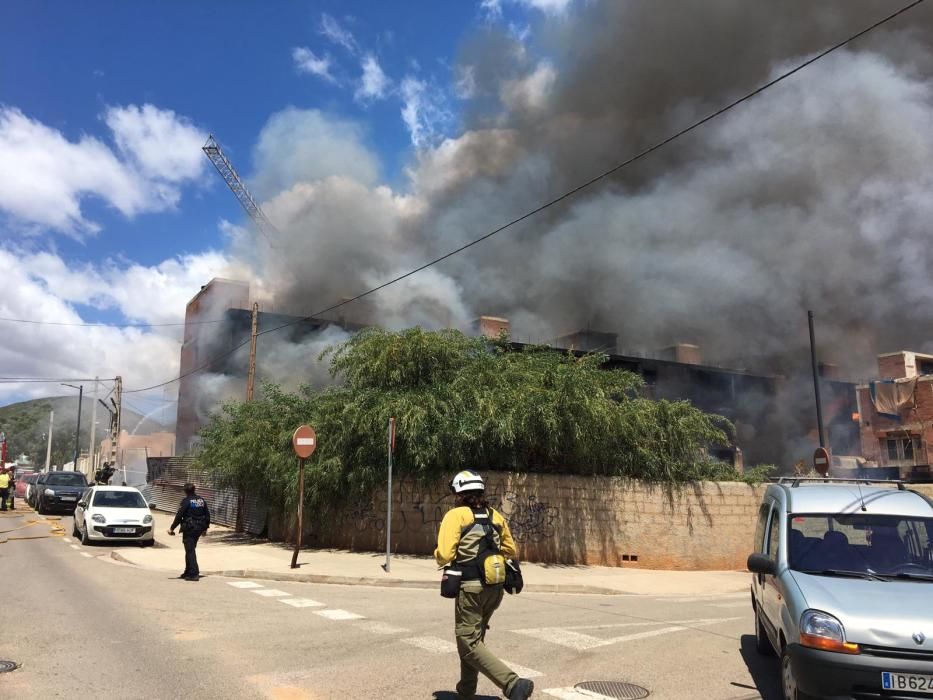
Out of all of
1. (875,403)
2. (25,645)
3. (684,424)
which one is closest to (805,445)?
(875,403)

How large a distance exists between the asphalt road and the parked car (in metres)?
13.6

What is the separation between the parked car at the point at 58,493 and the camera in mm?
21078

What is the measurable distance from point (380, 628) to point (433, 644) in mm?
858

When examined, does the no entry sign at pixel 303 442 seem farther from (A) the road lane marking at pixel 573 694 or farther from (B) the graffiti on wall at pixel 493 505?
(A) the road lane marking at pixel 573 694

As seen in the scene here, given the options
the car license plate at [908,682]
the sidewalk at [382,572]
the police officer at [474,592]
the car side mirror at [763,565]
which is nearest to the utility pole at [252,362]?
the sidewalk at [382,572]

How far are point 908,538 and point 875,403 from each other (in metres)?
31.2

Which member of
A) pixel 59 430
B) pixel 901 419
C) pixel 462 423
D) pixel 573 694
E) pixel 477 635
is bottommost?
pixel 573 694

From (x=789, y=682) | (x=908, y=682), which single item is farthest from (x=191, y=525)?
(x=908, y=682)

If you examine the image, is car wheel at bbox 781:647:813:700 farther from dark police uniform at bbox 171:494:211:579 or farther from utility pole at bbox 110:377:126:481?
utility pole at bbox 110:377:126:481

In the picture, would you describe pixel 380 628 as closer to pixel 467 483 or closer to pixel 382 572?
pixel 467 483

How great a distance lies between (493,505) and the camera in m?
12.1

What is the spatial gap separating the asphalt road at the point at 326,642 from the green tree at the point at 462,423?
10.8 feet

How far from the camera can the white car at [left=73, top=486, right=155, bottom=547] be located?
13016 millimetres

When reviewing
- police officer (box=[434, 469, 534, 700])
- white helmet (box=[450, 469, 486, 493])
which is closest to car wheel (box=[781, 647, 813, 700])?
police officer (box=[434, 469, 534, 700])
